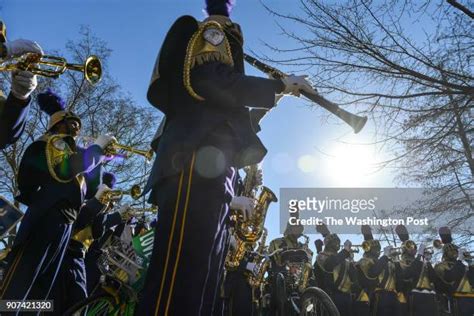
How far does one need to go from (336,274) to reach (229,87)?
9931 mm

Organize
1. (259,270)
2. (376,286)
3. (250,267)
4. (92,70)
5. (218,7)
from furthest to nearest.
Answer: (376,286) → (259,270) → (250,267) → (92,70) → (218,7)

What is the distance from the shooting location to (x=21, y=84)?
292cm

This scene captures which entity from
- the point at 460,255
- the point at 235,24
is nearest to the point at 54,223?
the point at 235,24

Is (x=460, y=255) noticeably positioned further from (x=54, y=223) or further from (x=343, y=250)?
(x=54, y=223)

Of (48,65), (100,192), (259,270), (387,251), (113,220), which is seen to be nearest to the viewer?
(48,65)

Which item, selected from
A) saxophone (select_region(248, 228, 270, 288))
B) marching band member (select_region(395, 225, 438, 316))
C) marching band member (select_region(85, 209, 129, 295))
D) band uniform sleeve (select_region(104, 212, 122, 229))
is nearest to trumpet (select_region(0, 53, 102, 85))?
marching band member (select_region(85, 209, 129, 295))

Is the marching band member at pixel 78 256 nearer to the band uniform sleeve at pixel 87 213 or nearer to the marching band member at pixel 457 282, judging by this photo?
the band uniform sleeve at pixel 87 213

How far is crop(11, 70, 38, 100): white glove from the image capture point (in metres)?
2.91

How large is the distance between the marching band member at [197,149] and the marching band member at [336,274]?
9.40 metres

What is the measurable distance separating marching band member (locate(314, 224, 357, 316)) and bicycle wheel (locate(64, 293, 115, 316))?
8781mm

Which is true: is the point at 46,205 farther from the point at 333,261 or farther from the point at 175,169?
the point at 333,261

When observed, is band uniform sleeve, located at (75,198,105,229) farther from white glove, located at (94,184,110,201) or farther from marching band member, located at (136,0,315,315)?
marching band member, located at (136,0,315,315)

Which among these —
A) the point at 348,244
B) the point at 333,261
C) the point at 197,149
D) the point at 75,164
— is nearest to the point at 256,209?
the point at 75,164

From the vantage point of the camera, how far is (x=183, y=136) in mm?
2359
